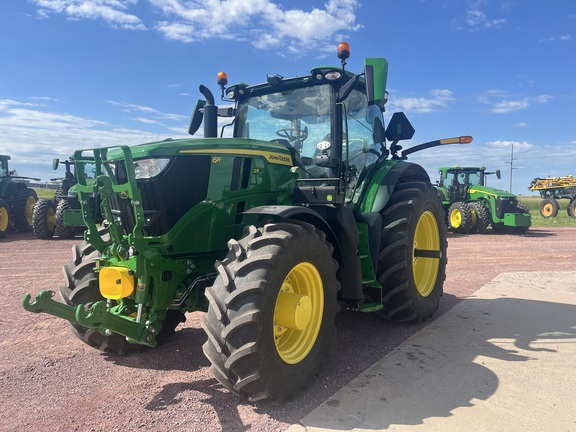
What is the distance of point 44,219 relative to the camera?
14125 millimetres

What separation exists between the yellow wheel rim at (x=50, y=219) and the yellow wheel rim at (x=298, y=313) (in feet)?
42.9

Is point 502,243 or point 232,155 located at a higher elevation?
point 232,155

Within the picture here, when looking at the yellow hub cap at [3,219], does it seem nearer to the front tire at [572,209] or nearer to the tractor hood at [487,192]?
the tractor hood at [487,192]

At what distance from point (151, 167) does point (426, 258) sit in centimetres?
375

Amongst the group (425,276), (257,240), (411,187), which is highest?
(411,187)

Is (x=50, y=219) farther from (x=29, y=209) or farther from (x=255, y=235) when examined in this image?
(x=255, y=235)

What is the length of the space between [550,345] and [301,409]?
2930 millimetres

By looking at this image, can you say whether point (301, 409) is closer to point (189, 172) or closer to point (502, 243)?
point (189, 172)

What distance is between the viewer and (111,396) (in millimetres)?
3365

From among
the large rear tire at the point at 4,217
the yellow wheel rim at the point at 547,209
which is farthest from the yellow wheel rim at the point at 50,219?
the yellow wheel rim at the point at 547,209

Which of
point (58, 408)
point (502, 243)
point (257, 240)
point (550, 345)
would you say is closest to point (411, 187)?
point (550, 345)

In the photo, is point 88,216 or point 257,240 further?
point 88,216

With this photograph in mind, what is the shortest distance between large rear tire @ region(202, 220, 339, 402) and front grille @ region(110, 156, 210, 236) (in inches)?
24.5

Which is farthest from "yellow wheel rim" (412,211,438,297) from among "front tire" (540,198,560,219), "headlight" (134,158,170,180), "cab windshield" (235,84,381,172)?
"front tire" (540,198,560,219)
